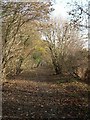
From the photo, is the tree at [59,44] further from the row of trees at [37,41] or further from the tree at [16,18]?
the tree at [16,18]

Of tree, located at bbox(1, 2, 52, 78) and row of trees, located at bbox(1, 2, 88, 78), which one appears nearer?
tree, located at bbox(1, 2, 52, 78)

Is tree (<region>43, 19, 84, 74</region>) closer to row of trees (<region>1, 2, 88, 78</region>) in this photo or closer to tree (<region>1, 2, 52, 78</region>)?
row of trees (<region>1, 2, 88, 78</region>)

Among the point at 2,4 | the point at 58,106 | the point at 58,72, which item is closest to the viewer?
the point at 58,106

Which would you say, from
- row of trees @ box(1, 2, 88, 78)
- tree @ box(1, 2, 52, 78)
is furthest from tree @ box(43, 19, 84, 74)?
tree @ box(1, 2, 52, 78)

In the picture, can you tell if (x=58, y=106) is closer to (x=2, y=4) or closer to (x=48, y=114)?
(x=48, y=114)

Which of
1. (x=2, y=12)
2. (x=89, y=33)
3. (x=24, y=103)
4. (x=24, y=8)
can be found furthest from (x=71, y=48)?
(x=24, y=103)

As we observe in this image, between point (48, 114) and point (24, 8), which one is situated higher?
point (24, 8)

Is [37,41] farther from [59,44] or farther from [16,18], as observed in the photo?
[16,18]

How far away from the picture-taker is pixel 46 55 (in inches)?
755

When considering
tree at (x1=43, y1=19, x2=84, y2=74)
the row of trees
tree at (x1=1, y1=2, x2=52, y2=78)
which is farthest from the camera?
tree at (x1=43, y1=19, x2=84, y2=74)

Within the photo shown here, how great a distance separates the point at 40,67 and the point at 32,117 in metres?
13.4

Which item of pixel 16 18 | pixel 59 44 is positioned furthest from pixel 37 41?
pixel 16 18

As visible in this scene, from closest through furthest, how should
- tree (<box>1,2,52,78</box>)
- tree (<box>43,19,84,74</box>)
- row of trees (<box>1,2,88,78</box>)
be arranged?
tree (<box>1,2,52,78</box>) → row of trees (<box>1,2,88,78</box>) → tree (<box>43,19,84,74</box>)

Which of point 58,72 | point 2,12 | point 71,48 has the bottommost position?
point 58,72
